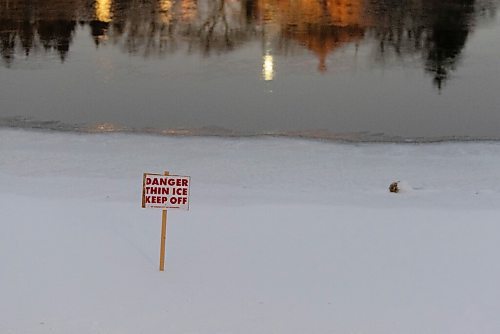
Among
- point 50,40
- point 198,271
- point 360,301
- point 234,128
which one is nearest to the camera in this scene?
point 360,301

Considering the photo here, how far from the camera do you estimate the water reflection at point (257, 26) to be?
14789mm

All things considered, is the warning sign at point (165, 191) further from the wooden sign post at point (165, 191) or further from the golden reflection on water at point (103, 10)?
the golden reflection on water at point (103, 10)

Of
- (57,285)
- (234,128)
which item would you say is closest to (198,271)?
(57,285)

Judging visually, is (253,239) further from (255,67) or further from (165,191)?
(255,67)

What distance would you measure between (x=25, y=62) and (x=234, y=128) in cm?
523

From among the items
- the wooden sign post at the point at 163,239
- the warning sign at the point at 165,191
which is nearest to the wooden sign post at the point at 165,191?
the warning sign at the point at 165,191

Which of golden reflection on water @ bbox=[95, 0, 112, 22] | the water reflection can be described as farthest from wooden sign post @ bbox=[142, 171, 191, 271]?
golden reflection on water @ bbox=[95, 0, 112, 22]

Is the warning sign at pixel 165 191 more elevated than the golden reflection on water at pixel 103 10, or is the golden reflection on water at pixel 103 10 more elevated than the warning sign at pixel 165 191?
the golden reflection on water at pixel 103 10

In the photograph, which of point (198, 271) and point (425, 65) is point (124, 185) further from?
point (425, 65)

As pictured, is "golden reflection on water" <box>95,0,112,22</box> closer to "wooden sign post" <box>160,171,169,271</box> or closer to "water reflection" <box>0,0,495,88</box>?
"water reflection" <box>0,0,495,88</box>

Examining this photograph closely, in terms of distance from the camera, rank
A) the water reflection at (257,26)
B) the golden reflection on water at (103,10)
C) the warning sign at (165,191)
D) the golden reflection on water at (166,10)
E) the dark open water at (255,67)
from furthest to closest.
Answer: the golden reflection on water at (103,10)
the golden reflection on water at (166,10)
the water reflection at (257,26)
the dark open water at (255,67)
the warning sign at (165,191)

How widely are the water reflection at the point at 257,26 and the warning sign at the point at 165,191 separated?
7708 millimetres

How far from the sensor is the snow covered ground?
560 cm

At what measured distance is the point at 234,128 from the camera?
10.8m
